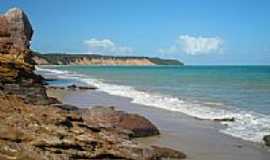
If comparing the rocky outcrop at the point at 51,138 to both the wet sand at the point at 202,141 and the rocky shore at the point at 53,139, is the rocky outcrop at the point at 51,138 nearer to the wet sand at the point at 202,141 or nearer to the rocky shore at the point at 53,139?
the rocky shore at the point at 53,139

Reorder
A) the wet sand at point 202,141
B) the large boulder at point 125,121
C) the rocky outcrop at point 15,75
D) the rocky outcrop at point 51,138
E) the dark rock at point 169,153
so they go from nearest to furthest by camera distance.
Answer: the rocky outcrop at point 51,138, the dark rock at point 169,153, the wet sand at point 202,141, the large boulder at point 125,121, the rocky outcrop at point 15,75

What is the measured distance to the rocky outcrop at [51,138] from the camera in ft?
23.5

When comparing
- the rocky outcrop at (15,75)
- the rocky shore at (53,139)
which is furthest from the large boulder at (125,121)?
the rocky shore at (53,139)

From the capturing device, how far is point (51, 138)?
7.76m

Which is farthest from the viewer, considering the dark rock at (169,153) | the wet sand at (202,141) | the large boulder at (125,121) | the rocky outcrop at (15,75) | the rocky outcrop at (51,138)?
the rocky outcrop at (15,75)

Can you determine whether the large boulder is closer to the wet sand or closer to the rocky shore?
the wet sand

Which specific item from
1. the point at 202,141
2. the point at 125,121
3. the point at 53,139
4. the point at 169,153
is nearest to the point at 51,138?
the point at 53,139

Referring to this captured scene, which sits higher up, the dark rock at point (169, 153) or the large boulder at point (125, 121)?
the large boulder at point (125, 121)

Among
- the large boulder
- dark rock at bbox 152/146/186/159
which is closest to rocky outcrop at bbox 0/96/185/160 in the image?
dark rock at bbox 152/146/186/159

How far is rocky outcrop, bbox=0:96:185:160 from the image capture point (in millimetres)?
7148

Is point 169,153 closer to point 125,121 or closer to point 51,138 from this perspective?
point 125,121

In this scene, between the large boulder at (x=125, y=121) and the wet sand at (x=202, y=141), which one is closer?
the wet sand at (x=202, y=141)

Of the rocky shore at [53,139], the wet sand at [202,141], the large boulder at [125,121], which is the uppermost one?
the rocky shore at [53,139]

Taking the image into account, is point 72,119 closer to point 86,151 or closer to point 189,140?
point 86,151
